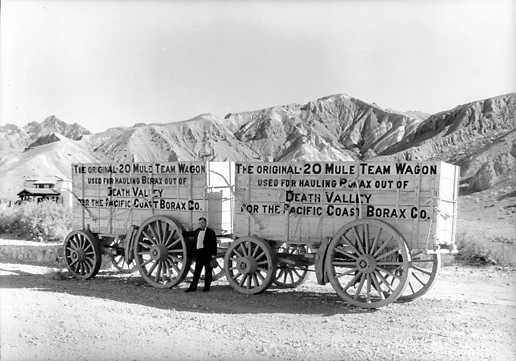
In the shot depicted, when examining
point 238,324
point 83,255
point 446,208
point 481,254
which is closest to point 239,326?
point 238,324

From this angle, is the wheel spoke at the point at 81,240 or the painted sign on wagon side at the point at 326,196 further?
the wheel spoke at the point at 81,240

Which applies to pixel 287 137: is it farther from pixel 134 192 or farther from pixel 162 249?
pixel 162 249

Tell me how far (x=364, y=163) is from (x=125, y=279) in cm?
588

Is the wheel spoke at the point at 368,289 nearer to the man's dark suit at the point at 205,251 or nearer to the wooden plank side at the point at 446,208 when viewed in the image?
the wooden plank side at the point at 446,208

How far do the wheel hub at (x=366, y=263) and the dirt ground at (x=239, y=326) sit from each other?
0.64 metres

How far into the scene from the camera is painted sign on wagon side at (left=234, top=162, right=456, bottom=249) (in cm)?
881

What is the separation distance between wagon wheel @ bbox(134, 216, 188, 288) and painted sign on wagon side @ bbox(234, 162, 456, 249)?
1.25 metres

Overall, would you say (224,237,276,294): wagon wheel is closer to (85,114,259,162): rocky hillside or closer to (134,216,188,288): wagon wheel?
(134,216,188,288): wagon wheel

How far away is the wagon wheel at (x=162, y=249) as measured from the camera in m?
10.6

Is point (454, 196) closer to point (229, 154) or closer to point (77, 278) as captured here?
point (77, 278)

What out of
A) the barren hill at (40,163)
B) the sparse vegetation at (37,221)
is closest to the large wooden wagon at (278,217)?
the sparse vegetation at (37,221)

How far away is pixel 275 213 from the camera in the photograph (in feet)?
32.5

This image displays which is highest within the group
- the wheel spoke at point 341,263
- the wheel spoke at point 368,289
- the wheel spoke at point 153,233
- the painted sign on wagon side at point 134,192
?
the painted sign on wagon side at point 134,192

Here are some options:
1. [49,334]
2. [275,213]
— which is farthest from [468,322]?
[49,334]
